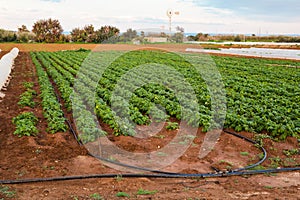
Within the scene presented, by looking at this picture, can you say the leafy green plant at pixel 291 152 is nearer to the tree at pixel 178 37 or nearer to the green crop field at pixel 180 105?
the green crop field at pixel 180 105

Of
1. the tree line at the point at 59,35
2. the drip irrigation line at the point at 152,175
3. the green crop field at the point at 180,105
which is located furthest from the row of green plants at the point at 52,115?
the tree line at the point at 59,35

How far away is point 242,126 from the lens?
8.19m

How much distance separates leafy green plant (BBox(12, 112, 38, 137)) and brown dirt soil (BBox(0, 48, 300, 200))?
Answer: 155 millimetres

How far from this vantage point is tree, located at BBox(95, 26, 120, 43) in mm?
67300

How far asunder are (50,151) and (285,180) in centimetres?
462

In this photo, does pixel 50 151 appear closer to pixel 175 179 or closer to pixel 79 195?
pixel 79 195

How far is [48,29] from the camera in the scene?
7069 cm

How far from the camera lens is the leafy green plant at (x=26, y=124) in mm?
7520

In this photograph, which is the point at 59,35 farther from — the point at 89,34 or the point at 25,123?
the point at 25,123

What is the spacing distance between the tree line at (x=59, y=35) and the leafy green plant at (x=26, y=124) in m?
52.3

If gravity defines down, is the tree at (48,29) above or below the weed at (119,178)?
above

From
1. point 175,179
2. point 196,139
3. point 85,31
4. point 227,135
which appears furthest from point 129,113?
point 85,31

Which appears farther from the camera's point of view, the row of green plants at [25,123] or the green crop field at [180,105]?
the green crop field at [180,105]

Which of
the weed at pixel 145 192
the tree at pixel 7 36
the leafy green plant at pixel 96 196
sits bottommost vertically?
the weed at pixel 145 192
